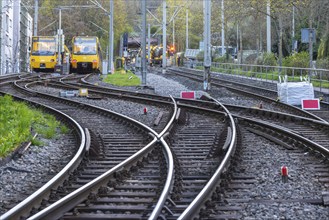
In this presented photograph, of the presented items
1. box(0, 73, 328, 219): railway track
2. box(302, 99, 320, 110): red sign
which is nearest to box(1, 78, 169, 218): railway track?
box(0, 73, 328, 219): railway track

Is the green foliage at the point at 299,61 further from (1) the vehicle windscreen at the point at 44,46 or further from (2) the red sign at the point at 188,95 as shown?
(1) the vehicle windscreen at the point at 44,46

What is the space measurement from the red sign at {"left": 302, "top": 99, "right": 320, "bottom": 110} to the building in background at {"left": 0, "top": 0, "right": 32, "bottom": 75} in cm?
2857

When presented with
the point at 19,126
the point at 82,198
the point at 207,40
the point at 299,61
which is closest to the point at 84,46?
the point at 299,61

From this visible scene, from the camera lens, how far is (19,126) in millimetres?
13953

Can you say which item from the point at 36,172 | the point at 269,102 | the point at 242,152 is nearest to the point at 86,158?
the point at 36,172

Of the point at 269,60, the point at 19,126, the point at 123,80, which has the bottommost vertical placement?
the point at 19,126

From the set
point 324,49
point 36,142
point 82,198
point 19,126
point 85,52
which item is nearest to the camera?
point 82,198

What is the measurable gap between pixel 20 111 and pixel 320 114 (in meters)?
8.17

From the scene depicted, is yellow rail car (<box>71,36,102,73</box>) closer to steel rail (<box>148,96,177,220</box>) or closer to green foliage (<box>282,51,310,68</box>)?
green foliage (<box>282,51,310,68</box>)

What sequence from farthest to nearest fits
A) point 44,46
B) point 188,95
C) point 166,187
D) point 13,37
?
point 13,37 < point 44,46 < point 188,95 < point 166,187

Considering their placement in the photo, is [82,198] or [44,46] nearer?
[82,198]

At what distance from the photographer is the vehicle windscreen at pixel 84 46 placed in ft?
181

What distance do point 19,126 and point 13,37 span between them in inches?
2366

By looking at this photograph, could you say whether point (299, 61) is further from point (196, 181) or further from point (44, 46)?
point (196, 181)
